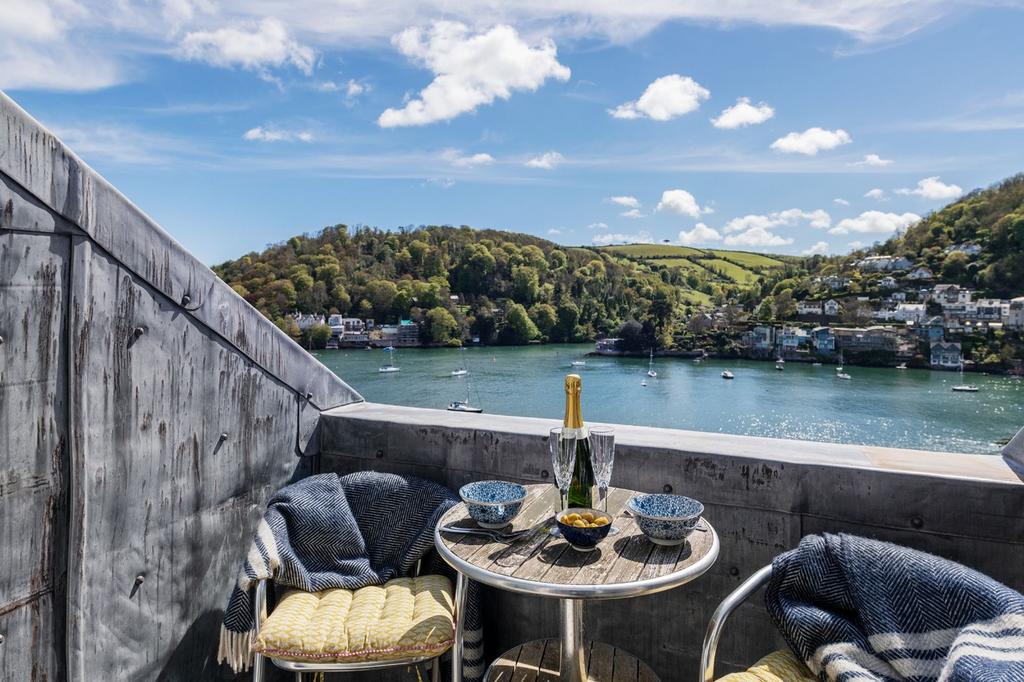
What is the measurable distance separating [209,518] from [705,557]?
5.29 feet

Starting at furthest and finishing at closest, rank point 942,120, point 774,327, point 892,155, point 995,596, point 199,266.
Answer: point 892,155 → point 942,120 → point 774,327 → point 199,266 → point 995,596

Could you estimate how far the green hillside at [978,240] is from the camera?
44125mm

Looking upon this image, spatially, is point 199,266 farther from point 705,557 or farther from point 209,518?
point 705,557

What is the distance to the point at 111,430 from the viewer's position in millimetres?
1677

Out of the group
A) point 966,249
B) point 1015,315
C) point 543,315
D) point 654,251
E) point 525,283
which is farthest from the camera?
point 654,251

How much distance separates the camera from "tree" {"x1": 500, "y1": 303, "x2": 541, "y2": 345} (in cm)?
5144

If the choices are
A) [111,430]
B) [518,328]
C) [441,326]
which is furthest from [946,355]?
[111,430]

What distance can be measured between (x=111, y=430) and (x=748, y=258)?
282 feet

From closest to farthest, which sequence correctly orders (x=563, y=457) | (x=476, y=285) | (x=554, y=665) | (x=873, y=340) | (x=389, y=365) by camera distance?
(x=563, y=457)
(x=554, y=665)
(x=389, y=365)
(x=476, y=285)
(x=873, y=340)

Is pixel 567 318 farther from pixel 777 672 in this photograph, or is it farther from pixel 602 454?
pixel 777 672

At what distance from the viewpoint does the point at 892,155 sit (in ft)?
306

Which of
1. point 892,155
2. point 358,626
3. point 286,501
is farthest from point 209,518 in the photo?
point 892,155

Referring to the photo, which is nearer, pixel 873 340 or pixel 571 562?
pixel 571 562

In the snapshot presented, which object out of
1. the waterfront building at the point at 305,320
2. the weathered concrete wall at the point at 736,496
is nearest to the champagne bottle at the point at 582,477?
the weathered concrete wall at the point at 736,496
